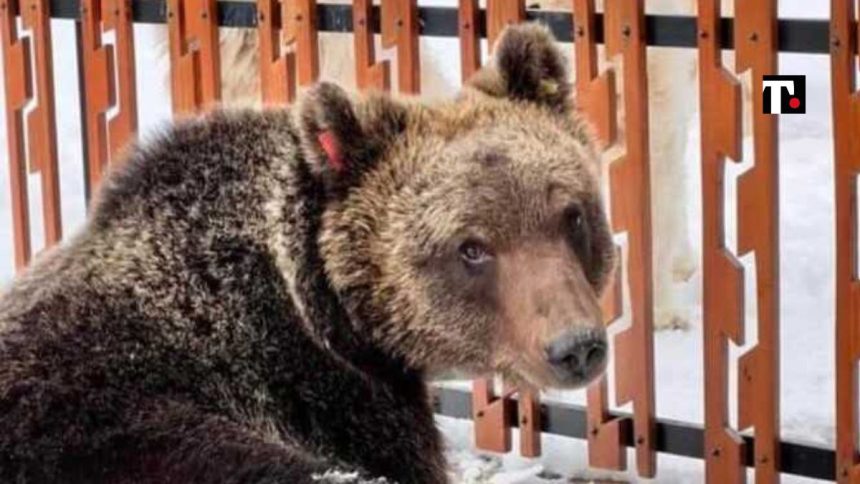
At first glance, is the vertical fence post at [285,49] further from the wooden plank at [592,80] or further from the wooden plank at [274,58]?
the wooden plank at [592,80]

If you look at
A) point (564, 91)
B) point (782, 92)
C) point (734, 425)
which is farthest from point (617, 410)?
point (564, 91)

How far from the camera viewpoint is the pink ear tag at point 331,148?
3.81 meters

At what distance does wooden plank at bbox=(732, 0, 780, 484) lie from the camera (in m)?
5.76

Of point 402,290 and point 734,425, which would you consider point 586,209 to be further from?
point 734,425

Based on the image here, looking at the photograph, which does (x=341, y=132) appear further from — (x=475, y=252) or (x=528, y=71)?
(x=528, y=71)

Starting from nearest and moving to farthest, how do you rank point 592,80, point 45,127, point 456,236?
point 456,236, point 592,80, point 45,127

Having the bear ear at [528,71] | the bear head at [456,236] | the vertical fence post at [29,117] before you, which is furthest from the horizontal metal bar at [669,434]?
the vertical fence post at [29,117]

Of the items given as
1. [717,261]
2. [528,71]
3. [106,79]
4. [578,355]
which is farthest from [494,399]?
[578,355]

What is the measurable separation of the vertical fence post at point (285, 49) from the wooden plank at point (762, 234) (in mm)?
1670

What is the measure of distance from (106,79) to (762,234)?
2.93 metres

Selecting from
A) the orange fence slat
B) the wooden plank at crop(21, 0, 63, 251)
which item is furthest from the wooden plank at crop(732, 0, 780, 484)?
the wooden plank at crop(21, 0, 63, 251)

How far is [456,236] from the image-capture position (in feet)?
12.5

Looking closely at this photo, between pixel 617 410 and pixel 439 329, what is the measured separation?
9.08ft

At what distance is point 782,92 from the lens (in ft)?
19.0
